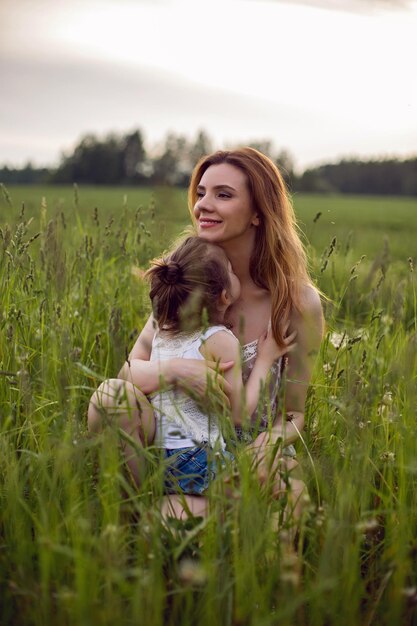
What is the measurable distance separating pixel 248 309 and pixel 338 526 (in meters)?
1.60

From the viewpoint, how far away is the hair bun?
2.64 metres

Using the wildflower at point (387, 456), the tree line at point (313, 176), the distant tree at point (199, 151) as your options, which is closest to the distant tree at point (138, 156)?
the distant tree at point (199, 151)

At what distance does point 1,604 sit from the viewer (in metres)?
1.74

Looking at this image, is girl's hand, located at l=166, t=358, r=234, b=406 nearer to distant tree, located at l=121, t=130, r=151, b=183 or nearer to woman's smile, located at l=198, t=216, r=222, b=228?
woman's smile, located at l=198, t=216, r=222, b=228

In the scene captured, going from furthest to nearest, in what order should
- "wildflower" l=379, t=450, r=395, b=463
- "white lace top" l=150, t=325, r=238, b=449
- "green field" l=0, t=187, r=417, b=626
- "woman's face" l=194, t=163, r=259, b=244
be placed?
"woman's face" l=194, t=163, r=259, b=244, "white lace top" l=150, t=325, r=238, b=449, "wildflower" l=379, t=450, r=395, b=463, "green field" l=0, t=187, r=417, b=626

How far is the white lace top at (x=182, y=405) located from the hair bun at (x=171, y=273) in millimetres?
200

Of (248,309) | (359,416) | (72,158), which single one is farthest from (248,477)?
(72,158)

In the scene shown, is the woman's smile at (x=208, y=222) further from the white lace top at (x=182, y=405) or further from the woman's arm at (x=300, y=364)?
the white lace top at (x=182, y=405)

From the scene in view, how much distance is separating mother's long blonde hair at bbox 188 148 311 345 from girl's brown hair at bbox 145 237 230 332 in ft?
1.25

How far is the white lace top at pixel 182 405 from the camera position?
8.11 feet

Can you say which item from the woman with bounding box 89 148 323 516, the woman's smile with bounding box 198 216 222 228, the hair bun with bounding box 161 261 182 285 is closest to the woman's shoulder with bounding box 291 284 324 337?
the woman with bounding box 89 148 323 516

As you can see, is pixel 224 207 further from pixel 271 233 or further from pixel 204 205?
pixel 271 233

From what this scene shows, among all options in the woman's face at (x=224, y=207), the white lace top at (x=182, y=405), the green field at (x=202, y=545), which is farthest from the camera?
the woman's face at (x=224, y=207)

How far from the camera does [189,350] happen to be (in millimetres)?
2594
